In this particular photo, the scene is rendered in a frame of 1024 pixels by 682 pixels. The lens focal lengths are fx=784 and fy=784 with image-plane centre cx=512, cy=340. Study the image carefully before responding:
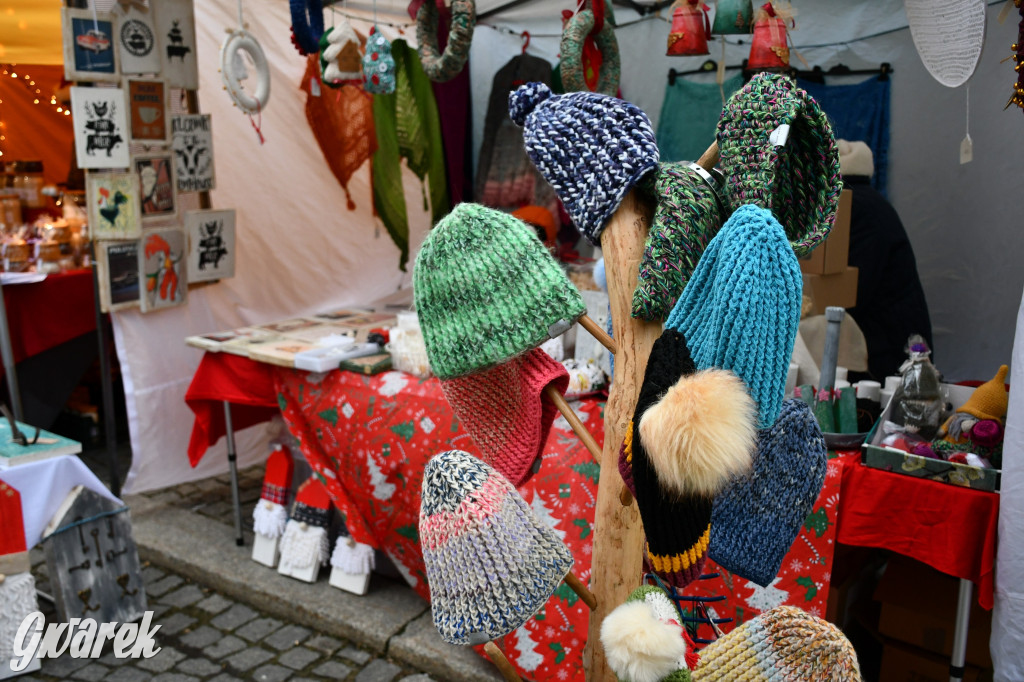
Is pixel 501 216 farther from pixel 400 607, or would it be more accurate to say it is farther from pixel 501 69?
pixel 501 69

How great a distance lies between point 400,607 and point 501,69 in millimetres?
3216

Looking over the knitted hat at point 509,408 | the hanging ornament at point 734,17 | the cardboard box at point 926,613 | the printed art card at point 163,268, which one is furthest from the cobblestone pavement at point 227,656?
the hanging ornament at point 734,17

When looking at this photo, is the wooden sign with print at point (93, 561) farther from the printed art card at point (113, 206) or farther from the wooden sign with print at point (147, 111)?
the wooden sign with print at point (147, 111)

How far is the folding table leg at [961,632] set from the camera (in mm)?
2225

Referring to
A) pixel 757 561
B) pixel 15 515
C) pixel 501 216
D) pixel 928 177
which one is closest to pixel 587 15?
pixel 928 177

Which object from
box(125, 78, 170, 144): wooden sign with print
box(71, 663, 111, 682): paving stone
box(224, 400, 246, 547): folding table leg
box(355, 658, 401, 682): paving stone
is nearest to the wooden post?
box(355, 658, 401, 682): paving stone

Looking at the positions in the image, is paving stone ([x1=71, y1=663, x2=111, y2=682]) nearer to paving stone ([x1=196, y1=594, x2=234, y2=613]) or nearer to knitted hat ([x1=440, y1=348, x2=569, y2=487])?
paving stone ([x1=196, y1=594, x2=234, y2=613])

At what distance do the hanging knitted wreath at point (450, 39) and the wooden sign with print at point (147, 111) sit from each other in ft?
4.67

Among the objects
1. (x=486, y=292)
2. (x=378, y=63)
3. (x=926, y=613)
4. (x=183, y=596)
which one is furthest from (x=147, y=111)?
(x=926, y=613)

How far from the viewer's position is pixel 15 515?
2.80 metres

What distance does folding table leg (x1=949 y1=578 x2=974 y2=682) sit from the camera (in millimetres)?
2225

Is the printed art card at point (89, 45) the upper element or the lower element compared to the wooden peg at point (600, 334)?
upper

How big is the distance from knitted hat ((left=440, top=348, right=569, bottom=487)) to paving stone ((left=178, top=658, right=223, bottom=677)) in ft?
6.96

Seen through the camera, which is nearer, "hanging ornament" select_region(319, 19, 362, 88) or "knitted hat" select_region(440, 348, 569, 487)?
"knitted hat" select_region(440, 348, 569, 487)
